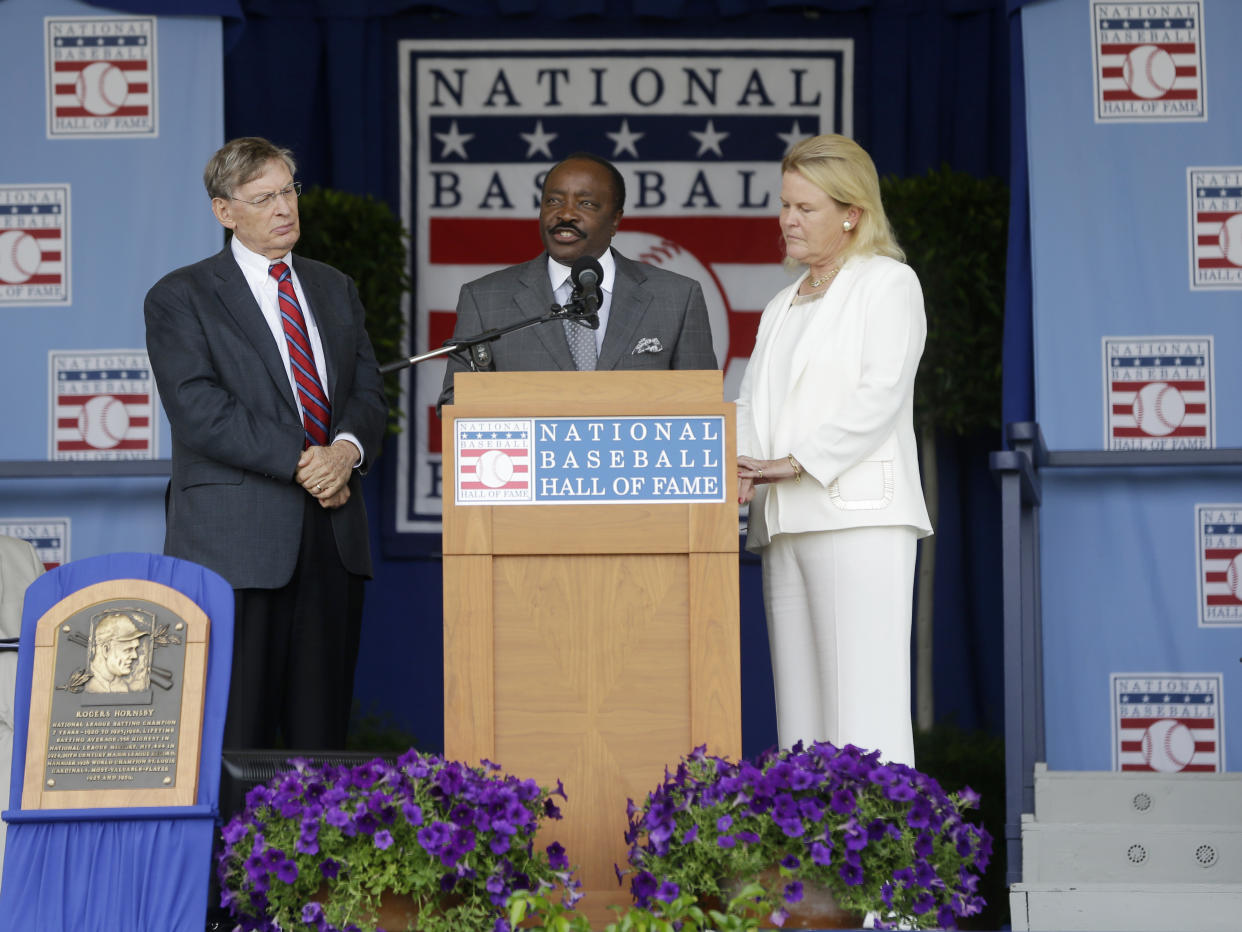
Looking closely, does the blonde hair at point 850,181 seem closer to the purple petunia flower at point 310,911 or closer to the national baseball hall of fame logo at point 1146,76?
the national baseball hall of fame logo at point 1146,76

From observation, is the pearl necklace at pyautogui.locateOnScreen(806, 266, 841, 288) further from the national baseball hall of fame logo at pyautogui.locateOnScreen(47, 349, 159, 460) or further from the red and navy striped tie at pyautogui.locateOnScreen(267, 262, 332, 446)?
the national baseball hall of fame logo at pyautogui.locateOnScreen(47, 349, 159, 460)

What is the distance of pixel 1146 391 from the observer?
17.4 ft

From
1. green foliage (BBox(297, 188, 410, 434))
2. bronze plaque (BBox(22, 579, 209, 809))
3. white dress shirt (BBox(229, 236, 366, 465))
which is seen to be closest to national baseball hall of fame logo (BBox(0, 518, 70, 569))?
green foliage (BBox(297, 188, 410, 434))

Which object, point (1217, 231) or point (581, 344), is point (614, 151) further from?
point (581, 344)

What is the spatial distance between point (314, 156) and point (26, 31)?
145 centimetres

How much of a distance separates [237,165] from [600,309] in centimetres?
94

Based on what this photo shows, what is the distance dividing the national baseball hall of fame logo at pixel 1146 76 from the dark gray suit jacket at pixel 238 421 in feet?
8.81

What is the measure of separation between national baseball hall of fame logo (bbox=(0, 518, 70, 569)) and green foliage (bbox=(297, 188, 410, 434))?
51.1 inches

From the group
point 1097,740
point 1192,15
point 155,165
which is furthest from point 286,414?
point 1192,15

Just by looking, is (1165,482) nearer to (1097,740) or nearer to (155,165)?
Answer: (1097,740)

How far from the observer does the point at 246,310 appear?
13.1 ft

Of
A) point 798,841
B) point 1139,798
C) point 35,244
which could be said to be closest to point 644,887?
point 798,841

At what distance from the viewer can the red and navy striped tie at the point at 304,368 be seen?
4004 millimetres

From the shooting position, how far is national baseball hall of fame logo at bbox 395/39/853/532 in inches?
265
